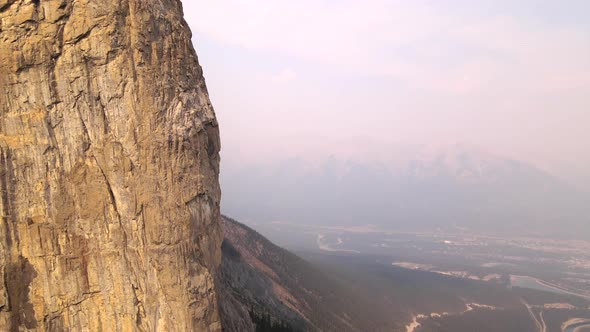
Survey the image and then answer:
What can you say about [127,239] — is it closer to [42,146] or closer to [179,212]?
[179,212]

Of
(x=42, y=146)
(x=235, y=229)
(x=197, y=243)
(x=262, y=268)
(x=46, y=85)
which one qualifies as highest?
(x=46, y=85)

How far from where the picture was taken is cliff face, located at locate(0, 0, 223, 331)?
2169 centimetres

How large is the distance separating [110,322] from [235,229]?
95420 mm

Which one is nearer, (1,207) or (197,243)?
(1,207)

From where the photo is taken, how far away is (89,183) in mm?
21969

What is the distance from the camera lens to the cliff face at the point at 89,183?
2169 cm

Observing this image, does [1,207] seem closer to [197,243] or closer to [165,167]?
[165,167]

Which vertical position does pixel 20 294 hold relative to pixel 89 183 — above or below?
below

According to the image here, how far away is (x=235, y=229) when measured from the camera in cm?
11675

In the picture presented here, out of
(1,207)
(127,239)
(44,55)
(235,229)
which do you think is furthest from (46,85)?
(235,229)

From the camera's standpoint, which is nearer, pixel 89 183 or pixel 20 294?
pixel 20 294

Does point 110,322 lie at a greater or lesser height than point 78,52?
lesser

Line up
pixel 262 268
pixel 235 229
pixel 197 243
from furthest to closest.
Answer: pixel 235 229 < pixel 262 268 < pixel 197 243

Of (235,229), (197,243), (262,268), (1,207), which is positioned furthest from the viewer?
(235,229)
